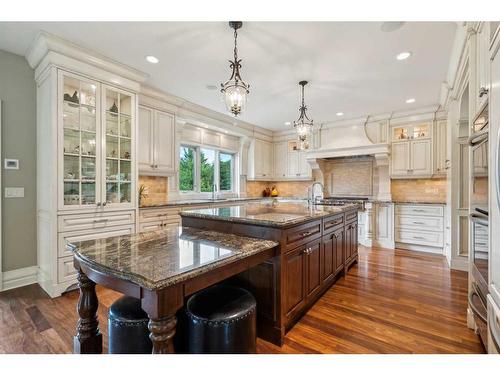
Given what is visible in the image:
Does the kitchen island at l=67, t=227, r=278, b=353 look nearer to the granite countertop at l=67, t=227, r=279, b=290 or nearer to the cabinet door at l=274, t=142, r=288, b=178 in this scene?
the granite countertop at l=67, t=227, r=279, b=290

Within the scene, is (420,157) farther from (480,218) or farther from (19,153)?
(19,153)

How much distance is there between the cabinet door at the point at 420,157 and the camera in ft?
15.0

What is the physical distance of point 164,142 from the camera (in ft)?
13.2

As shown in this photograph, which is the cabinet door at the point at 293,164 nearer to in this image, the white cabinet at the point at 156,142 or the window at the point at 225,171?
the window at the point at 225,171

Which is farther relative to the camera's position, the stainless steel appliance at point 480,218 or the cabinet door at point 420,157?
the cabinet door at point 420,157

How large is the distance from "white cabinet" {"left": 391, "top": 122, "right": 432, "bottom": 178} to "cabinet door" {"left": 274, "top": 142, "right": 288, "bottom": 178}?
2.50 m

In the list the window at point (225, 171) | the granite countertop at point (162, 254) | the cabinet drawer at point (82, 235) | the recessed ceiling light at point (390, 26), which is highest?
the recessed ceiling light at point (390, 26)

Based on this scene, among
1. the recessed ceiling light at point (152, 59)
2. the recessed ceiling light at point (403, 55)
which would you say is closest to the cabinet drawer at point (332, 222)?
the recessed ceiling light at point (403, 55)

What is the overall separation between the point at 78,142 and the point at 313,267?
2.86 metres

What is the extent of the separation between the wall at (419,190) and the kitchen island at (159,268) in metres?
4.39

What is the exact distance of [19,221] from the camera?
112 inches

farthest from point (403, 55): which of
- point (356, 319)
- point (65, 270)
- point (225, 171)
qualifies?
point (65, 270)

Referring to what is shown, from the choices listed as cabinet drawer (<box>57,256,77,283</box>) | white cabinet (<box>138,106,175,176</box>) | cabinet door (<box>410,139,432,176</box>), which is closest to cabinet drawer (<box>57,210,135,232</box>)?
cabinet drawer (<box>57,256,77,283</box>)

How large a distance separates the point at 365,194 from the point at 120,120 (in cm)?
A: 492
